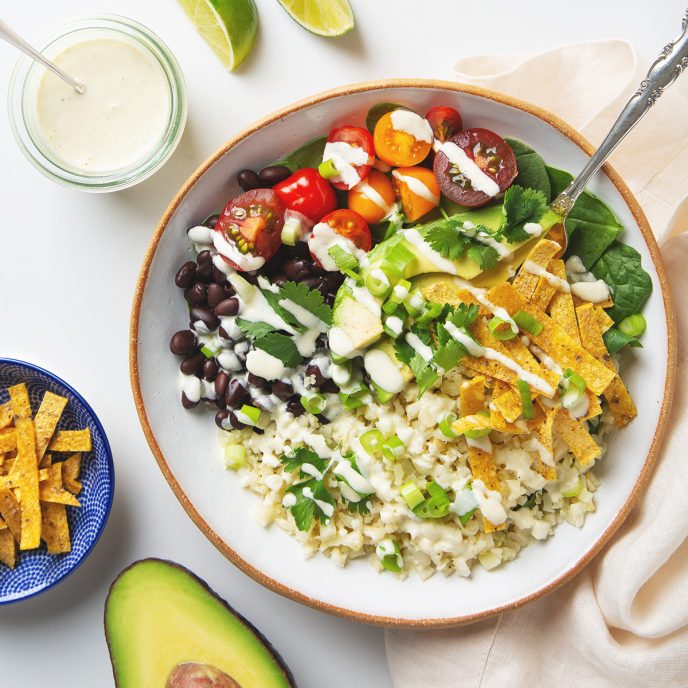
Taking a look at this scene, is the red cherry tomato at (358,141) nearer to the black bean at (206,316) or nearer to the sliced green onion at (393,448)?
the black bean at (206,316)

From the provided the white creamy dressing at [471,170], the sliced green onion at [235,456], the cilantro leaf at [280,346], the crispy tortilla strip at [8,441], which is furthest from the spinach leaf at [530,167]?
the crispy tortilla strip at [8,441]

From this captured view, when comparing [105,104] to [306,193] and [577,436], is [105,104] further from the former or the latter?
[577,436]

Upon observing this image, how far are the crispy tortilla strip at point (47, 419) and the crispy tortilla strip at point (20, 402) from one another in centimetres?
4

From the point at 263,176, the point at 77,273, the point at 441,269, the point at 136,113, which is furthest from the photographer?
the point at 77,273

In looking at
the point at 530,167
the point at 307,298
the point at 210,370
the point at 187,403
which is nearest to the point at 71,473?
the point at 187,403

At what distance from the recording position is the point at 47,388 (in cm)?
246

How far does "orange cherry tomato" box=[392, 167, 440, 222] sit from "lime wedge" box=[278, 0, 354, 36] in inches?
22.7

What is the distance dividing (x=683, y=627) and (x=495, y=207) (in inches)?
54.1

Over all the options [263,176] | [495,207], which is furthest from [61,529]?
[495,207]

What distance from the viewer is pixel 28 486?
234 cm

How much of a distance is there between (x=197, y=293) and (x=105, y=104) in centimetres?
68

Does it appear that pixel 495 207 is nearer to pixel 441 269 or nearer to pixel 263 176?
pixel 441 269

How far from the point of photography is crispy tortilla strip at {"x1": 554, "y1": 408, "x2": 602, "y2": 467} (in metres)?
2.06

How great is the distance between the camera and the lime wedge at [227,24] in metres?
2.31
